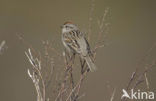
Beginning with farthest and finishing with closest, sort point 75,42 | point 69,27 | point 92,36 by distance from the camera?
point 92,36
point 69,27
point 75,42

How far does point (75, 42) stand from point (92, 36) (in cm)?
402

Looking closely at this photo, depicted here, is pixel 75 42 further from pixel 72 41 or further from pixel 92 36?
pixel 92 36

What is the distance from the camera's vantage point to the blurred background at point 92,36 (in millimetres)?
8281

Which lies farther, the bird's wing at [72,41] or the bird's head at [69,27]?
the bird's head at [69,27]

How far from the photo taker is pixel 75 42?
211 inches

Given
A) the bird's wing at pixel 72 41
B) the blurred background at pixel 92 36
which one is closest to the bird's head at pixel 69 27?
the bird's wing at pixel 72 41

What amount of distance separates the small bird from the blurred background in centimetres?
238

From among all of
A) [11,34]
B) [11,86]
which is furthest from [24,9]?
[11,86]

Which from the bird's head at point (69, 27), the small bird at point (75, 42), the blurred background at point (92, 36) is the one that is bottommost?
the blurred background at point (92, 36)

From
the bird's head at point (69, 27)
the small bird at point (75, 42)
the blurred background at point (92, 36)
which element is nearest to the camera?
the small bird at point (75, 42)

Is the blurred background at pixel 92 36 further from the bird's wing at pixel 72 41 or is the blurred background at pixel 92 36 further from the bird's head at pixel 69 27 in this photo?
the bird's wing at pixel 72 41

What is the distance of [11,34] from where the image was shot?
9289 mm

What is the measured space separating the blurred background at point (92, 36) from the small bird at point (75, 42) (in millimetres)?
2375

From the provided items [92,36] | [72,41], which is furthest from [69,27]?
[92,36]
